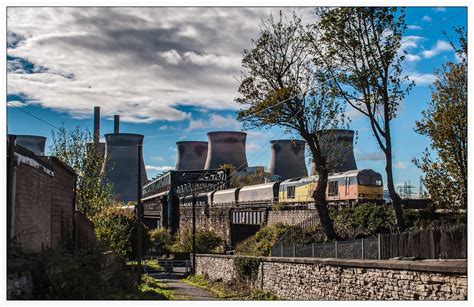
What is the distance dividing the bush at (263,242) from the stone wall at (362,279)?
6029 millimetres

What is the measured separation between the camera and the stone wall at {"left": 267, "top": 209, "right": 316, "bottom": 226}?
36041 mm

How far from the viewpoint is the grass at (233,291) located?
24469mm

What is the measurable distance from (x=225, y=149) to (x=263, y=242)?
51.0 m

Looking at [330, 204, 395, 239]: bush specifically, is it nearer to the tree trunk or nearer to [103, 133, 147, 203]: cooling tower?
the tree trunk

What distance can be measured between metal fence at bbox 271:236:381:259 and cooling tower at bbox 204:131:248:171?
5980cm

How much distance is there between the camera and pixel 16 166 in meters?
12.8

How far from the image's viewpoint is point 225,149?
84.9 m

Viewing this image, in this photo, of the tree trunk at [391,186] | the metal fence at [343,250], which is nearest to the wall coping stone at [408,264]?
the metal fence at [343,250]

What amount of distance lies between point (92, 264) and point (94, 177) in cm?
1762

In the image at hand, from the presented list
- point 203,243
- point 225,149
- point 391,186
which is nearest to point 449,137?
point 391,186

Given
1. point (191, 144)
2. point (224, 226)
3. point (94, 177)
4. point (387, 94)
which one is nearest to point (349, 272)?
point (387, 94)

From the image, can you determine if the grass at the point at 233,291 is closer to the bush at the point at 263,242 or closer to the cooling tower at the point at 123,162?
the bush at the point at 263,242

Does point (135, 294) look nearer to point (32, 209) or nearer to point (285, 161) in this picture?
point (32, 209)

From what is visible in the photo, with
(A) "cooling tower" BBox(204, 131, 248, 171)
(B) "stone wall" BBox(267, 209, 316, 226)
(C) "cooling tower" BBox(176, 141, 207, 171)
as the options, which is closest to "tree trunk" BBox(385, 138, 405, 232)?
(B) "stone wall" BBox(267, 209, 316, 226)
